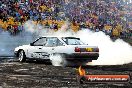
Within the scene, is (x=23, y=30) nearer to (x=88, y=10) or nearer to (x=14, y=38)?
(x=14, y=38)

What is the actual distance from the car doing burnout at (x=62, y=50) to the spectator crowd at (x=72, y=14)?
555 cm

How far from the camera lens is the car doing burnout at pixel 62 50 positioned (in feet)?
46.4

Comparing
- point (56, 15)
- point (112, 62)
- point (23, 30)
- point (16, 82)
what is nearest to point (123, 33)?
point (56, 15)

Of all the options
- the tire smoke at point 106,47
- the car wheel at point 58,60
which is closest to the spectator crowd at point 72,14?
the tire smoke at point 106,47

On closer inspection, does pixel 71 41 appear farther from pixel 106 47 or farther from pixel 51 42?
pixel 106 47

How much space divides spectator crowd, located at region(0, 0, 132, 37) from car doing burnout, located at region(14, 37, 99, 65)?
5.55 meters

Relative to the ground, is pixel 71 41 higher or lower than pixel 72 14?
lower

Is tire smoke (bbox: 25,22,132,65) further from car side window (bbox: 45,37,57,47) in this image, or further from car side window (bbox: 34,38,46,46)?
car side window (bbox: 34,38,46,46)

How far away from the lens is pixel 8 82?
8906mm

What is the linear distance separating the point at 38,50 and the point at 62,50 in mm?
1443

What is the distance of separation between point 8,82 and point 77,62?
6.91 meters

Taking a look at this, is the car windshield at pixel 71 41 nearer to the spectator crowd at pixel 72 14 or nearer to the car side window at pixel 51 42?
the car side window at pixel 51 42

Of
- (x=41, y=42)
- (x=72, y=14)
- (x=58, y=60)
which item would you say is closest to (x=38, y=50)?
(x=41, y=42)

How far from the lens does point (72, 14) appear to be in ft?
112
